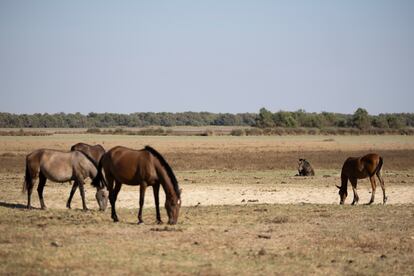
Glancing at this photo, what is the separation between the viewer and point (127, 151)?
16.3m

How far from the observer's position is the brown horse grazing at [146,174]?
1567 centimetres

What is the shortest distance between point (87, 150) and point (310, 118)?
97805mm

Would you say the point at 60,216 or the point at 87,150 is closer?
the point at 60,216

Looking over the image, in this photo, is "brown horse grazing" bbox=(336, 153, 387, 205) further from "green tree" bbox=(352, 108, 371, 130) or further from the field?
"green tree" bbox=(352, 108, 371, 130)

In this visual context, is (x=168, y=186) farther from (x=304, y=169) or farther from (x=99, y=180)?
(x=304, y=169)

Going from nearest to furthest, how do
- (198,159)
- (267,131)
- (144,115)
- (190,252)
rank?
(190,252) < (198,159) < (267,131) < (144,115)

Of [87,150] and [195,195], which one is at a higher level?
[87,150]

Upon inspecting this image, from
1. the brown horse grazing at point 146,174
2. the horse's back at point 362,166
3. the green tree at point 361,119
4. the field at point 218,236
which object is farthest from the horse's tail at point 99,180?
the green tree at point 361,119

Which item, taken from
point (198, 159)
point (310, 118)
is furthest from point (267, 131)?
point (198, 159)

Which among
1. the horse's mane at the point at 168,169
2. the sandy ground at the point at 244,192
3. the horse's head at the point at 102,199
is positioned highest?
the horse's mane at the point at 168,169

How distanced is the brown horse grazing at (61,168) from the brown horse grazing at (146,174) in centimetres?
245

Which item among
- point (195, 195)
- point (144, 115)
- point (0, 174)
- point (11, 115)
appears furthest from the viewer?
point (144, 115)

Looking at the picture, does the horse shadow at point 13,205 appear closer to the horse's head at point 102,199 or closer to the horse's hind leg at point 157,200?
the horse's head at point 102,199

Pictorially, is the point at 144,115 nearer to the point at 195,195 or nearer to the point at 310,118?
the point at 310,118
